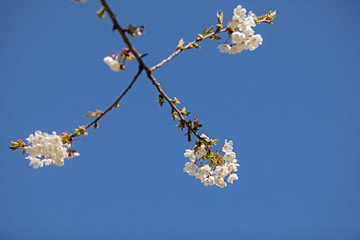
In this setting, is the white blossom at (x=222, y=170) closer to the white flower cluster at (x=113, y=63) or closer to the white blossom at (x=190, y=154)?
the white blossom at (x=190, y=154)

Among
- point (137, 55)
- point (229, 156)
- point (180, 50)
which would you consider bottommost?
point (229, 156)

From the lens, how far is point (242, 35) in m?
3.54

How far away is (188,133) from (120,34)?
169 centimetres

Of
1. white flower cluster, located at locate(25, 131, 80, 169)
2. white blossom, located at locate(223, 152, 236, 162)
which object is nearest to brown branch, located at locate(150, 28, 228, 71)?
white flower cluster, located at locate(25, 131, 80, 169)

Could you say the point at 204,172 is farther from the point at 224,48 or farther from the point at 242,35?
the point at 242,35

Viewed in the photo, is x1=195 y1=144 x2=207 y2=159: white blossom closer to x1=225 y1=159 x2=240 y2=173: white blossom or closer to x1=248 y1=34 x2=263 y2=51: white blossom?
x1=225 y1=159 x2=240 y2=173: white blossom

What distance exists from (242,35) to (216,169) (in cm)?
208

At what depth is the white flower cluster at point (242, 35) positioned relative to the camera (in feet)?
11.6

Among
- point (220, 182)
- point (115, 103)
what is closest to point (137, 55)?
point (115, 103)

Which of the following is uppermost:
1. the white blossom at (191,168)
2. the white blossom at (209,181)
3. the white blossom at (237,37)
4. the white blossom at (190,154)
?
the white blossom at (237,37)

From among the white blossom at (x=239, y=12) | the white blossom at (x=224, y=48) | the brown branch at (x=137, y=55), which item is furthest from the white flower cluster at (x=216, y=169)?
the white blossom at (x=239, y=12)

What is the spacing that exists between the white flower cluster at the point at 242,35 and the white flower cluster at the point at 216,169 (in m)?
1.53

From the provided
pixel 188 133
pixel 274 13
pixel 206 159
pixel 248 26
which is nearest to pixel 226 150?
pixel 206 159

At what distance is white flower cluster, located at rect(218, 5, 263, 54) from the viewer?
352cm
